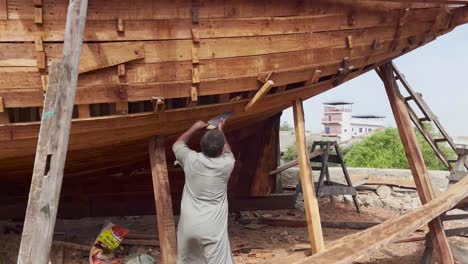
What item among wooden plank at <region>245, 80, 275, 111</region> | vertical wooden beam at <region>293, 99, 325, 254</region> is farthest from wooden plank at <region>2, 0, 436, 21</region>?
vertical wooden beam at <region>293, 99, 325, 254</region>

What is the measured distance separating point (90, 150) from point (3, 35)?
1254 millimetres

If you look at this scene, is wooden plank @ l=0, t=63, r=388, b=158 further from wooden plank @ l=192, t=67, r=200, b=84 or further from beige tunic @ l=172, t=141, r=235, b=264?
beige tunic @ l=172, t=141, r=235, b=264

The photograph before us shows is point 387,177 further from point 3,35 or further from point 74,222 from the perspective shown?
point 3,35

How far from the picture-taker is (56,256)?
4.59 m

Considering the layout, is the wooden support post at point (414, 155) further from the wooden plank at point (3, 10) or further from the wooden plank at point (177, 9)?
the wooden plank at point (3, 10)

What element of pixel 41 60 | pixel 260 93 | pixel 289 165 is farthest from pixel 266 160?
pixel 41 60

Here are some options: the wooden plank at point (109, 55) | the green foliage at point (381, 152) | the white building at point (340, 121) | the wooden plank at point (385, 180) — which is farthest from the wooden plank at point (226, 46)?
the white building at point (340, 121)

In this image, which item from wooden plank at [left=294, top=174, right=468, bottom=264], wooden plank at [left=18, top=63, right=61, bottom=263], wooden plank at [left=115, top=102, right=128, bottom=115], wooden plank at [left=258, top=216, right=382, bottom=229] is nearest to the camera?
wooden plank at [left=18, top=63, right=61, bottom=263]

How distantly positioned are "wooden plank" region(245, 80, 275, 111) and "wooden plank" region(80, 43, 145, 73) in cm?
114

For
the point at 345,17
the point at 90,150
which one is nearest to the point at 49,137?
the point at 90,150

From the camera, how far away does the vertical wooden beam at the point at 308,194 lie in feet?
14.2

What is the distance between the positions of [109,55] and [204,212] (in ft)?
4.66

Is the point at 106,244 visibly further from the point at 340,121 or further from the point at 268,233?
the point at 340,121

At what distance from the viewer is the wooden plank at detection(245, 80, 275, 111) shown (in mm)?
4148
